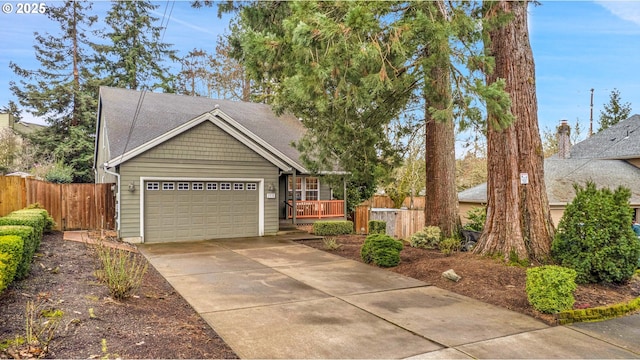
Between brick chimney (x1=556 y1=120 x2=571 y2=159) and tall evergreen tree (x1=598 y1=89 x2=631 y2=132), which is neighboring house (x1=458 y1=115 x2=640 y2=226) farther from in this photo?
tall evergreen tree (x1=598 y1=89 x2=631 y2=132)

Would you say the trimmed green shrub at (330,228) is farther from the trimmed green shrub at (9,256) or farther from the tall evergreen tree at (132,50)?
the tall evergreen tree at (132,50)

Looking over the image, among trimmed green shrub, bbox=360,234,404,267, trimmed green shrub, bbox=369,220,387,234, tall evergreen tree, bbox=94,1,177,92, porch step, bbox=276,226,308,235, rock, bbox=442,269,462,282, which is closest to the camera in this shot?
rock, bbox=442,269,462,282

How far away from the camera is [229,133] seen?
45.5 feet

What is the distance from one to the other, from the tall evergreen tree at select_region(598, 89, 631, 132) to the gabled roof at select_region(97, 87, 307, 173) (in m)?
26.8

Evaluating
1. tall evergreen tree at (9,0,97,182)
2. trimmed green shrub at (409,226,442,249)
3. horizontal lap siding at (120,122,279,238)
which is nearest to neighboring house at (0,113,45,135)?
tall evergreen tree at (9,0,97,182)

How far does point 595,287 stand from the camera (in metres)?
7.03

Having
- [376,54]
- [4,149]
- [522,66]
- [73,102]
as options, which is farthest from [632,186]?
[4,149]

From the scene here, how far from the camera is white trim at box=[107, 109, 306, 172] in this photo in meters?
12.2

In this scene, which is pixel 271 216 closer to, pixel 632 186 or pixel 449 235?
pixel 449 235

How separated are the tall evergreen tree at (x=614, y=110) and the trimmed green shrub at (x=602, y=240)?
3120 centimetres

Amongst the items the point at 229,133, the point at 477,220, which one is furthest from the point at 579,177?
the point at 229,133

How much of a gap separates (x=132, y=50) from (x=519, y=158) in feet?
91.5

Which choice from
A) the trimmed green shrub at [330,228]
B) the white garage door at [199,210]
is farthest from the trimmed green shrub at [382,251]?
the white garage door at [199,210]

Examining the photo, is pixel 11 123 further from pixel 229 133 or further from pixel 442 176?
pixel 442 176
